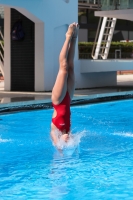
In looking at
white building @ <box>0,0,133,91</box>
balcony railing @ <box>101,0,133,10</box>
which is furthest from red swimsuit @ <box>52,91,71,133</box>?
balcony railing @ <box>101,0,133,10</box>

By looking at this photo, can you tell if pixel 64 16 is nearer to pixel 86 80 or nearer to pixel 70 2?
pixel 70 2

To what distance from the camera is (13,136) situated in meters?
8.45

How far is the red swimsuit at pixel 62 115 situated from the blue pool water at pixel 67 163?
0.54 meters

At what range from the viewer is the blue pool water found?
4.97m

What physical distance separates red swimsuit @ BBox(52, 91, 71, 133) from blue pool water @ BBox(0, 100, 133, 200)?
1.78ft

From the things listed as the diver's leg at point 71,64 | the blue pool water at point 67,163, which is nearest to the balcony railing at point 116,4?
the blue pool water at point 67,163

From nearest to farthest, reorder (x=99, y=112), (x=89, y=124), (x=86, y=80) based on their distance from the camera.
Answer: (x=89, y=124) → (x=99, y=112) → (x=86, y=80)

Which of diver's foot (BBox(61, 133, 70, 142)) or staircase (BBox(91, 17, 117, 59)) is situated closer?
diver's foot (BBox(61, 133, 70, 142))

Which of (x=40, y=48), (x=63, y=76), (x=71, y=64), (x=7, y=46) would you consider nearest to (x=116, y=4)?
(x=40, y=48)

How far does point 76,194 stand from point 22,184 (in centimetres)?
69

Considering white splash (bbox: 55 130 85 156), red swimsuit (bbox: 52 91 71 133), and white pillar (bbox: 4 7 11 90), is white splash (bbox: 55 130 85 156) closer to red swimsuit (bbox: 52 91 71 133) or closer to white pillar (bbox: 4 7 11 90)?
red swimsuit (bbox: 52 91 71 133)

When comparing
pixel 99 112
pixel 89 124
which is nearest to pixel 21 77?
pixel 99 112

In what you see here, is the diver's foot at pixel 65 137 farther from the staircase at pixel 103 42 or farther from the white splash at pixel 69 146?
the staircase at pixel 103 42

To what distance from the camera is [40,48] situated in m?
15.8
